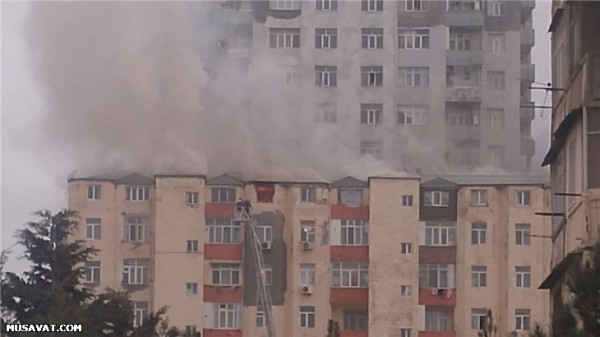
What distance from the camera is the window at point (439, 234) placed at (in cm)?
7750

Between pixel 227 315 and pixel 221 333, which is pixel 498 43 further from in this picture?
pixel 221 333

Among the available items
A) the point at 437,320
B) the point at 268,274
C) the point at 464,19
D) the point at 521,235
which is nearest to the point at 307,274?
the point at 268,274

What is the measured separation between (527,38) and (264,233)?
54.7 ft

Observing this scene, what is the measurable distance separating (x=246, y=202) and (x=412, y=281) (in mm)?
8100

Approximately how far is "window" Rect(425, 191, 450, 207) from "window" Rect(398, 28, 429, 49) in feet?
27.9

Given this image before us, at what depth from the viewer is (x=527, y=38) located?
8406 centimetres

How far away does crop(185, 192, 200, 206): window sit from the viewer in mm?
76875

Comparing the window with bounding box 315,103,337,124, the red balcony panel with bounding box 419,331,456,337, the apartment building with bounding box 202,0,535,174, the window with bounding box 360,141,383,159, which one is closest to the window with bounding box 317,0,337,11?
the apartment building with bounding box 202,0,535,174

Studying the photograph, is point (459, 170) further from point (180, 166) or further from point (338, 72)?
point (180, 166)

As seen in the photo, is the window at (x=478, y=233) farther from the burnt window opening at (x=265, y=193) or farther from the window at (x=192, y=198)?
the window at (x=192, y=198)

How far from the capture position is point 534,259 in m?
76.8

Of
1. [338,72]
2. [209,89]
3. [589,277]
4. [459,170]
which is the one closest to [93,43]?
[209,89]

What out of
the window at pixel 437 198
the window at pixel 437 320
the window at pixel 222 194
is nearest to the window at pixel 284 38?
Answer: the window at pixel 222 194

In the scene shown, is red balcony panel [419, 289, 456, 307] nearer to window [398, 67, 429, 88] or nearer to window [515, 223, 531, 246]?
window [515, 223, 531, 246]
